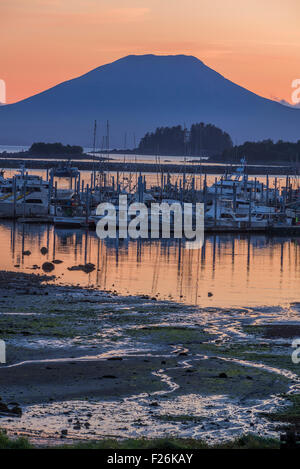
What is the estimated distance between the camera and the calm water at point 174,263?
3222 centimetres

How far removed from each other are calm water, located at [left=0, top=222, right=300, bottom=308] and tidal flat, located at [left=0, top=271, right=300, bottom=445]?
4939 mm

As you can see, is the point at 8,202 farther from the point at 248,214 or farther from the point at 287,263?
the point at 287,263

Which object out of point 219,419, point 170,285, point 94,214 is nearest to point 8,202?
point 94,214

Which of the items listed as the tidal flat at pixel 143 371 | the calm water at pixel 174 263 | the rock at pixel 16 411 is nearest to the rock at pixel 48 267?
the calm water at pixel 174 263

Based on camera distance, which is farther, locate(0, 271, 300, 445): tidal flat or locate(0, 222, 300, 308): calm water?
locate(0, 222, 300, 308): calm water

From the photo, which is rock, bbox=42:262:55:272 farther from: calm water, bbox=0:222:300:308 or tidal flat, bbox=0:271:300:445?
tidal flat, bbox=0:271:300:445

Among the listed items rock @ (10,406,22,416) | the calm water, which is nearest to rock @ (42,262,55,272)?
the calm water

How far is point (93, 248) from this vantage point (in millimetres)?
50750

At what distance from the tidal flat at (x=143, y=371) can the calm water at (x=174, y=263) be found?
4.94 m

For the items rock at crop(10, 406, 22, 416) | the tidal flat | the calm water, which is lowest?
the calm water

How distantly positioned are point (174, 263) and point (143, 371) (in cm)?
2622

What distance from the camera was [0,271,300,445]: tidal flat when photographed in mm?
13555

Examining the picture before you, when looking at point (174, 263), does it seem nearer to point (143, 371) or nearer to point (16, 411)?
point (143, 371)
